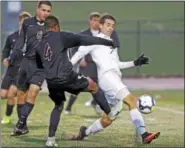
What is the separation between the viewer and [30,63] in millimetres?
10484

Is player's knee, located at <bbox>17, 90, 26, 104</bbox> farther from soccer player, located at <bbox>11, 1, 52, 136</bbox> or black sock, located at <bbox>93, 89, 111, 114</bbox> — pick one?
black sock, located at <bbox>93, 89, 111, 114</bbox>

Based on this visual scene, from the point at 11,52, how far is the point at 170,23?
17.3 metres

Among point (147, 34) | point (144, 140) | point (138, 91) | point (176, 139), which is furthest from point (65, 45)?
point (147, 34)

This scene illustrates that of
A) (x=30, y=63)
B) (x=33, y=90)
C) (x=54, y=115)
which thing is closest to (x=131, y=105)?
(x=54, y=115)

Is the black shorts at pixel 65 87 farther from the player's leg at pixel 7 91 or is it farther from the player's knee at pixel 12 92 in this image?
the player's leg at pixel 7 91

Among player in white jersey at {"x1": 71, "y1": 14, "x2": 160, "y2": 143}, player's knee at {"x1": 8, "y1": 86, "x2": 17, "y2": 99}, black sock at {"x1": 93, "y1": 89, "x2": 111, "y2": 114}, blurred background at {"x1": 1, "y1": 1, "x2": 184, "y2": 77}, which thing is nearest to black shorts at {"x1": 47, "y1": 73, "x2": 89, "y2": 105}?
black sock at {"x1": 93, "y1": 89, "x2": 111, "y2": 114}

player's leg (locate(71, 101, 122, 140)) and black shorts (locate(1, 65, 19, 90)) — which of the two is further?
black shorts (locate(1, 65, 19, 90))

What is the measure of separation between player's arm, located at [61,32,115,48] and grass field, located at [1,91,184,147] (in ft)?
4.86

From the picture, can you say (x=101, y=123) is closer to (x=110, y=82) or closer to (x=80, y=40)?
(x=110, y=82)

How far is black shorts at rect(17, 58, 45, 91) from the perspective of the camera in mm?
10305

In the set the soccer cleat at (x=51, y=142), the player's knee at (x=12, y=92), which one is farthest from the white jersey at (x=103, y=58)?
the player's knee at (x=12, y=92)

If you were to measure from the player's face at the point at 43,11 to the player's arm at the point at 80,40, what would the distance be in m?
1.23

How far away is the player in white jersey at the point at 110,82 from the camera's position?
9.62 m

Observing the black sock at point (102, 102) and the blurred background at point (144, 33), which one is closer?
the black sock at point (102, 102)
